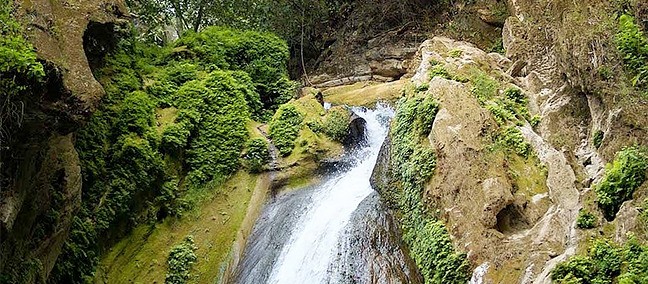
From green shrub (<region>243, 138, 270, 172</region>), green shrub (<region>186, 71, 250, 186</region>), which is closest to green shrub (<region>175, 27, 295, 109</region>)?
green shrub (<region>186, 71, 250, 186</region>)

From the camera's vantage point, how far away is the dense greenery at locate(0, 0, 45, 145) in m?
6.25

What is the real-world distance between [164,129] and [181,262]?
3518 mm

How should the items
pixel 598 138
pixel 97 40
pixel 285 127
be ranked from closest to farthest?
pixel 598 138 → pixel 97 40 → pixel 285 127

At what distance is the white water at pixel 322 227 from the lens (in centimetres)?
1092

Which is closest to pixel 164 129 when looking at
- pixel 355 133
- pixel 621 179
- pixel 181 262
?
pixel 181 262

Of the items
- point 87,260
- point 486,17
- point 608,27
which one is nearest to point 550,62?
point 608,27

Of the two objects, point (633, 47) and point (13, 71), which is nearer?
Answer: point (13, 71)

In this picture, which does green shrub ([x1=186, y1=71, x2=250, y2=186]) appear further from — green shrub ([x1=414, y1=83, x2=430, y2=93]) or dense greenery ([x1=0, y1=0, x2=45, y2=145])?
dense greenery ([x1=0, y1=0, x2=45, y2=145])

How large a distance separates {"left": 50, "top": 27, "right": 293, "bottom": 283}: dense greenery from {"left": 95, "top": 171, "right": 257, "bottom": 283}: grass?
31 centimetres

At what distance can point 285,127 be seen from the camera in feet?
49.4

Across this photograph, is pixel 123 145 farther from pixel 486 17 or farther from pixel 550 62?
pixel 486 17

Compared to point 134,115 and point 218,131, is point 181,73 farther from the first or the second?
point 134,115

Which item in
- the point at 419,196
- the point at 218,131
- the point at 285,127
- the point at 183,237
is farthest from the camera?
A: the point at 285,127

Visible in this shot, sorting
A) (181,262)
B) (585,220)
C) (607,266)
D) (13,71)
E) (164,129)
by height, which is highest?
(13,71)
